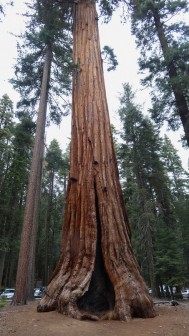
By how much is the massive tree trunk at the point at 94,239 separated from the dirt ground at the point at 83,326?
21 cm

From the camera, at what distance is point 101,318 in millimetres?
4137

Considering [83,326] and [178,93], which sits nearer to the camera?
[83,326]

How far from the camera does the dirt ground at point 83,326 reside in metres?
3.38

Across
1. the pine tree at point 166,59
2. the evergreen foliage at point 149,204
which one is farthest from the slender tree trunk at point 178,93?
the evergreen foliage at point 149,204

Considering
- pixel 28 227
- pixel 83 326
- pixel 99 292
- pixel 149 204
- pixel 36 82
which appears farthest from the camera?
pixel 149 204

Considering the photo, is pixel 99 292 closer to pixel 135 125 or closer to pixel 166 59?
pixel 166 59

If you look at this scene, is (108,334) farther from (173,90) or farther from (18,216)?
(18,216)

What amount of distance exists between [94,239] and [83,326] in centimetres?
142

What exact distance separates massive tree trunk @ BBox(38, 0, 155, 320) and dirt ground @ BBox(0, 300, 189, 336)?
21 cm

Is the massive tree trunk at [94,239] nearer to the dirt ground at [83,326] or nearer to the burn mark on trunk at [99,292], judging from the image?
the burn mark on trunk at [99,292]

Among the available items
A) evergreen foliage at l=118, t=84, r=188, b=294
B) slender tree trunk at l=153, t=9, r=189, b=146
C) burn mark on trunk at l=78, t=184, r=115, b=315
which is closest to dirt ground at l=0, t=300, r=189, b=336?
burn mark on trunk at l=78, t=184, r=115, b=315

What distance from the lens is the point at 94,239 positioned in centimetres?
472

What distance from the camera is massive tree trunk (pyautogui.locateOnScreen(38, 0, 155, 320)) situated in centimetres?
422

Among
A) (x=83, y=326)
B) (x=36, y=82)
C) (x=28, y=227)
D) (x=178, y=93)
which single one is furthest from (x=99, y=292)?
(x=36, y=82)
